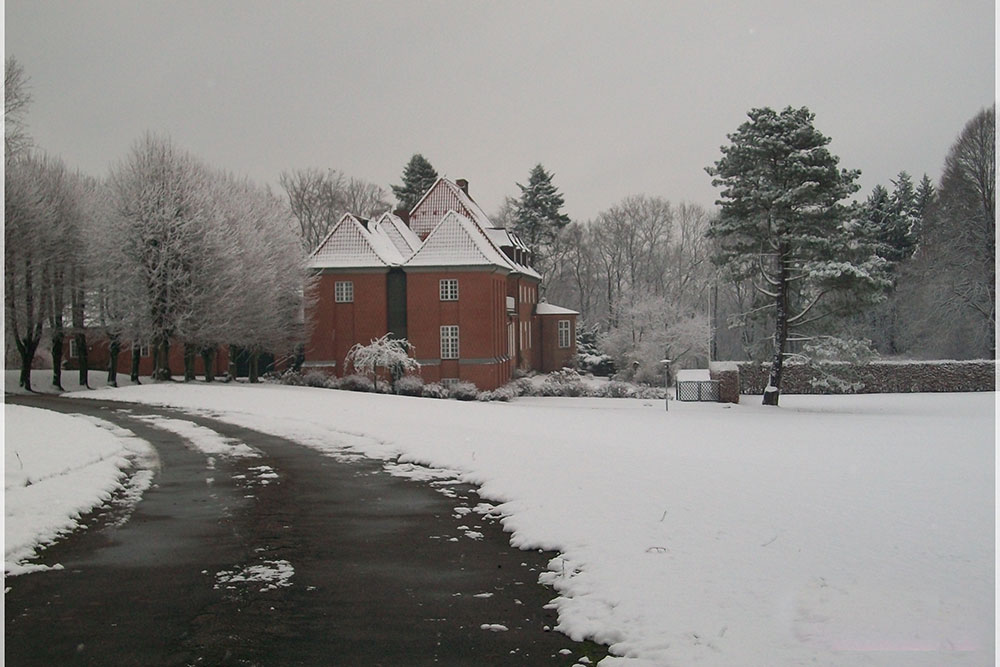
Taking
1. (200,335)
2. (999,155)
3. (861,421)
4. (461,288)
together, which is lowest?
(861,421)

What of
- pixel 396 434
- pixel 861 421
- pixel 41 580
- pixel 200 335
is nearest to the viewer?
pixel 41 580

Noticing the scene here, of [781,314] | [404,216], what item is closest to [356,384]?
[404,216]

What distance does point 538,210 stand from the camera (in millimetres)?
68688

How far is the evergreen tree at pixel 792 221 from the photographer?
32.4 m

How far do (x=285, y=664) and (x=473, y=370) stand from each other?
37.2 metres

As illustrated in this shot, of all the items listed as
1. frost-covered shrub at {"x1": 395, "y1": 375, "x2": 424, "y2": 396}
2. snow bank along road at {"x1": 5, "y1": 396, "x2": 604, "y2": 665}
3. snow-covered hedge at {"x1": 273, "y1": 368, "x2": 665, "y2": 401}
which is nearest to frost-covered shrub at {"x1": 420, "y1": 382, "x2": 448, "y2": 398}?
snow-covered hedge at {"x1": 273, "y1": 368, "x2": 665, "y2": 401}

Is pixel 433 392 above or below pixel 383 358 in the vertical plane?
below

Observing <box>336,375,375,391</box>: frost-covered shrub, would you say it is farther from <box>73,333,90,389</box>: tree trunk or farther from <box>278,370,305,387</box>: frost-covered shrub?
<box>73,333,90,389</box>: tree trunk

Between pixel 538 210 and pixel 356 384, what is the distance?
34725 mm

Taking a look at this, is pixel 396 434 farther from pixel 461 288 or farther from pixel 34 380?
pixel 34 380

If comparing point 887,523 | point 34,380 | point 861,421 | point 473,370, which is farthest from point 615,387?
point 887,523

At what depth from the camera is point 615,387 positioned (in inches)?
1718

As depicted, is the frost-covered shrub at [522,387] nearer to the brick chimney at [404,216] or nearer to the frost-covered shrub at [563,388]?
the frost-covered shrub at [563,388]

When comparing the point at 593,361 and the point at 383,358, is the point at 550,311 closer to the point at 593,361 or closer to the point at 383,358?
the point at 593,361
